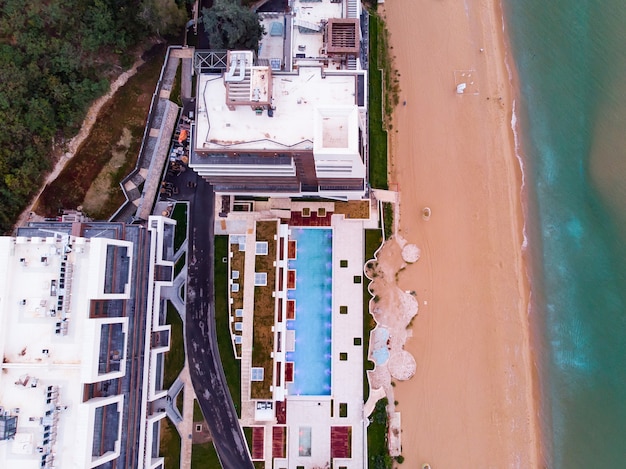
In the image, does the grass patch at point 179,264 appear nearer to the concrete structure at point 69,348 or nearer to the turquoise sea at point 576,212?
the concrete structure at point 69,348

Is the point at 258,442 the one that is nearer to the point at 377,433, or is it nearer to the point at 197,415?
the point at 197,415

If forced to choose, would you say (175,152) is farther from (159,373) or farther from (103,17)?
(159,373)

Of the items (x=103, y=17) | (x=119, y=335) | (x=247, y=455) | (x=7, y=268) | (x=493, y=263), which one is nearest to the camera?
(x=7, y=268)

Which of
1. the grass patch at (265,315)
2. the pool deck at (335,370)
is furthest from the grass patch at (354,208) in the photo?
the grass patch at (265,315)

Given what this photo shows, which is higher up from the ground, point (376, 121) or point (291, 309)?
point (376, 121)

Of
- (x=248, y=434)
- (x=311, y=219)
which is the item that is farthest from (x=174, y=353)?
(x=311, y=219)

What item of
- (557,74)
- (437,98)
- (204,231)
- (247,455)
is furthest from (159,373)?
(557,74)
